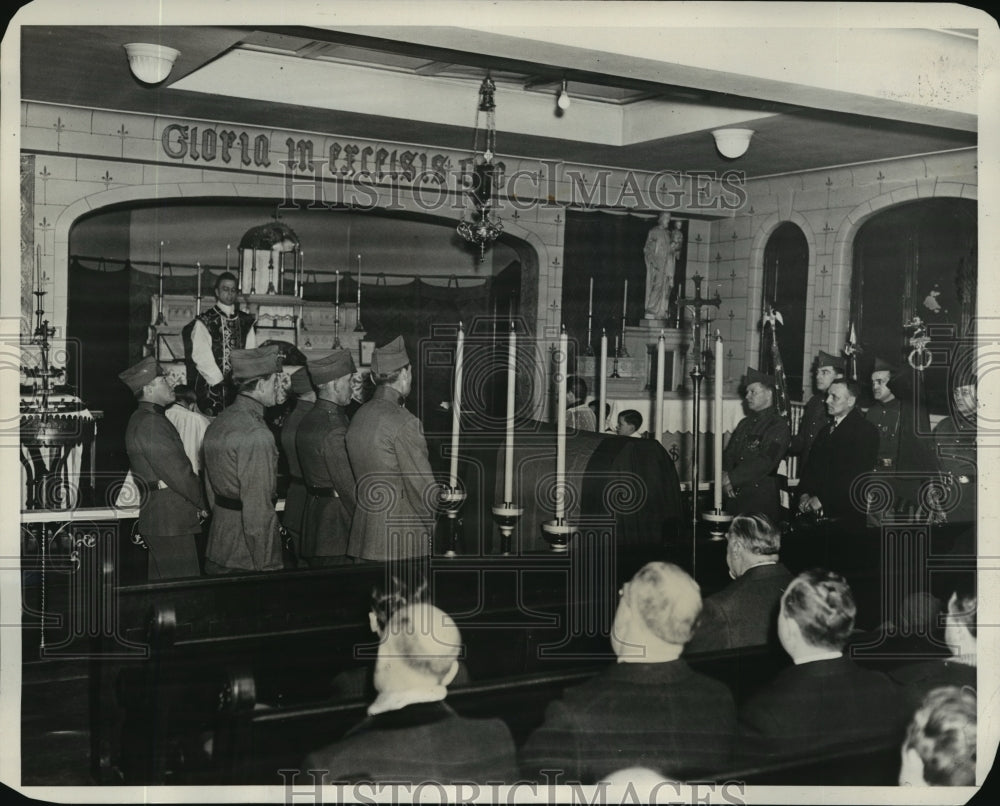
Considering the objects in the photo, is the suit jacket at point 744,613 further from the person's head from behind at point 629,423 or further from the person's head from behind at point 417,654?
the person's head from behind at point 629,423

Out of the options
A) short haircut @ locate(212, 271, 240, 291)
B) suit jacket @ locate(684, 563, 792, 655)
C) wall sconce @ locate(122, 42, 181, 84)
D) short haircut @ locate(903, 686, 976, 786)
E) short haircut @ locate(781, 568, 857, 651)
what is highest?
wall sconce @ locate(122, 42, 181, 84)

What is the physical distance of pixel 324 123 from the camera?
686 centimetres

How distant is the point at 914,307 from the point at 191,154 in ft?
17.0

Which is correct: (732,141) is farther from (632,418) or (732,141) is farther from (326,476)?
(326,476)

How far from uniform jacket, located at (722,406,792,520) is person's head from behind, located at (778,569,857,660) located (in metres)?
3.22

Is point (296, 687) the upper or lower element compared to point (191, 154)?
lower

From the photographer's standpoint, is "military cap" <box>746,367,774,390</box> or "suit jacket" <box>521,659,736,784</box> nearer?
"suit jacket" <box>521,659,736,784</box>

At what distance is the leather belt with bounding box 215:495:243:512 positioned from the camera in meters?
5.16

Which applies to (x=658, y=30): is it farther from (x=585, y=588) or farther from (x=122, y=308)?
(x=122, y=308)

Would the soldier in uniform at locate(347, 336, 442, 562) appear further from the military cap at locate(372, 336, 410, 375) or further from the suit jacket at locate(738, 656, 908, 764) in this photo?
the suit jacket at locate(738, 656, 908, 764)

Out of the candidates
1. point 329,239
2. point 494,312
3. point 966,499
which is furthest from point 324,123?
point 966,499

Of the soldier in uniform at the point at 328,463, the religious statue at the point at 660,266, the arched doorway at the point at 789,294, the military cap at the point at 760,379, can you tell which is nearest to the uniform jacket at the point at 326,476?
the soldier in uniform at the point at 328,463

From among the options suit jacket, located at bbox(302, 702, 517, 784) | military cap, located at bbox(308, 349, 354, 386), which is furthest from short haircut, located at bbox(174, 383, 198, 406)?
suit jacket, located at bbox(302, 702, 517, 784)

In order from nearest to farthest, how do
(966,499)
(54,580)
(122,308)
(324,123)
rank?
(54,580), (966,499), (324,123), (122,308)
